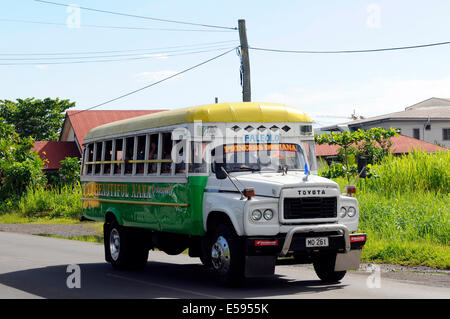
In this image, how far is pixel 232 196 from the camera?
10.4 meters

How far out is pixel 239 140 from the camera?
11438 mm

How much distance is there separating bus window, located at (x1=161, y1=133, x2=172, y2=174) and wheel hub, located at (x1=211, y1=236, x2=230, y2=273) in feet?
6.67

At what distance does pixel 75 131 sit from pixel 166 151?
40.4m

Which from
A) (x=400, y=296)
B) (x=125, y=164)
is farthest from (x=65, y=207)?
(x=400, y=296)

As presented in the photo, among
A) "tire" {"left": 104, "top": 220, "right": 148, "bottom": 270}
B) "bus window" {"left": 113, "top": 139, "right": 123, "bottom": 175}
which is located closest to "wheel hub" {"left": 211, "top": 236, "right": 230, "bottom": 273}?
"tire" {"left": 104, "top": 220, "right": 148, "bottom": 270}

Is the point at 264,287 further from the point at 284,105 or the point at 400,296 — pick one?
the point at 284,105

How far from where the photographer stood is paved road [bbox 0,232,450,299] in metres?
10.2

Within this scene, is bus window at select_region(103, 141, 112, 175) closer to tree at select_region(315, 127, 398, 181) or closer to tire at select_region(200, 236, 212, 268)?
tire at select_region(200, 236, 212, 268)

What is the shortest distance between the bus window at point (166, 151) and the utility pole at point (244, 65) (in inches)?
419

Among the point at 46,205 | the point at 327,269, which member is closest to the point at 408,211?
the point at 327,269

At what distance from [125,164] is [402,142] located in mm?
39005

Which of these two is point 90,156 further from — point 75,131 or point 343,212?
point 75,131
